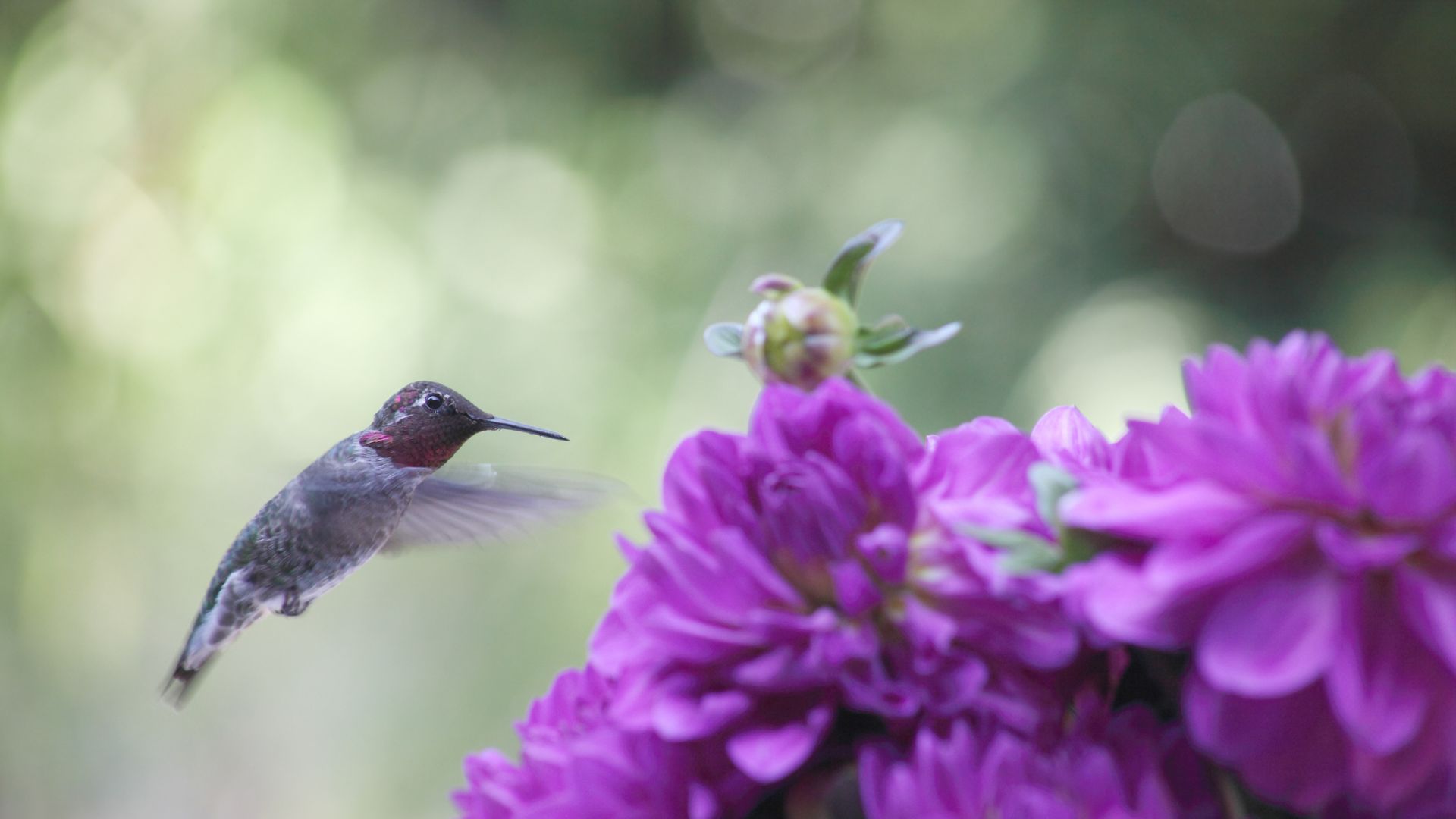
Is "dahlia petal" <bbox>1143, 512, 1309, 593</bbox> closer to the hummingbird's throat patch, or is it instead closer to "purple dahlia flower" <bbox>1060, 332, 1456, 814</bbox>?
"purple dahlia flower" <bbox>1060, 332, 1456, 814</bbox>

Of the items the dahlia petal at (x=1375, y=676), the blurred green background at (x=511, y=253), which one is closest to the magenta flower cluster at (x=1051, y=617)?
the dahlia petal at (x=1375, y=676)

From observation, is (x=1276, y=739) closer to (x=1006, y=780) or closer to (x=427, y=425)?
(x=1006, y=780)

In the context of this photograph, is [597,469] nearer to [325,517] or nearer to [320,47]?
Result: [320,47]

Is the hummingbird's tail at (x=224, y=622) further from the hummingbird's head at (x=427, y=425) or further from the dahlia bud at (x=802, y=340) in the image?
the dahlia bud at (x=802, y=340)

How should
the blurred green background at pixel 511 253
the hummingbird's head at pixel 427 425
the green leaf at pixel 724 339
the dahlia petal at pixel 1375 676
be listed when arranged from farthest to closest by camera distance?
the blurred green background at pixel 511 253
the hummingbird's head at pixel 427 425
the green leaf at pixel 724 339
the dahlia petal at pixel 1375 676

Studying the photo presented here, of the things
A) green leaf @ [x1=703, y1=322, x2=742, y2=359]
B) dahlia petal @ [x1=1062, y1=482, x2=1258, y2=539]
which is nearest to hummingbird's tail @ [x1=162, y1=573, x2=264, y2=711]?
green leaf @ [x1=703, y1=322, x2=742, y2=359]

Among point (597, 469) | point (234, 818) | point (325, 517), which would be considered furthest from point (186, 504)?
point (325, 517)
